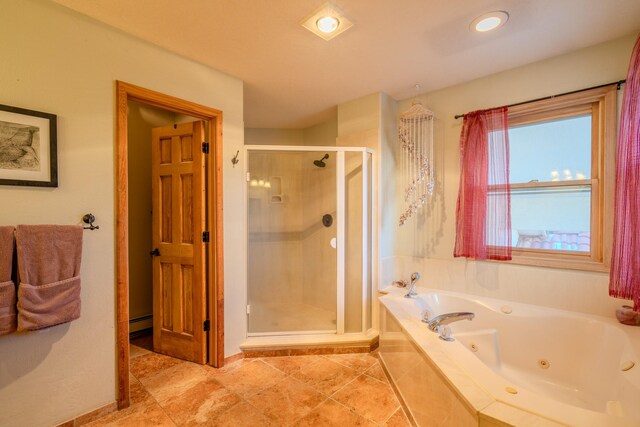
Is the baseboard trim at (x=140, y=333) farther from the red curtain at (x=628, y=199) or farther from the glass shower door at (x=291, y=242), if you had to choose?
the red curtain at (x=628, y=199)

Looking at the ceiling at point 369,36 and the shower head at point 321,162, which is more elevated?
the ceiling at point 369,36

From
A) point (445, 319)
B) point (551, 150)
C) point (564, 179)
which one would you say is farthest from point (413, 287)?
point (551, 150)

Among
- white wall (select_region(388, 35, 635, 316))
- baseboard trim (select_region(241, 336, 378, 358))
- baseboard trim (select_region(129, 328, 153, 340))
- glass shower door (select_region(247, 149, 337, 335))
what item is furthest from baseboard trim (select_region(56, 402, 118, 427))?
white wall (select_region(388, 35, 635, 316))

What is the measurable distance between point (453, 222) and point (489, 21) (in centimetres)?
151

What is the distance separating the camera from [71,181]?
1589 mm

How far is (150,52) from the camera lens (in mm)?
1881

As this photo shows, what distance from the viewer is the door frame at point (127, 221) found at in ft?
5.74

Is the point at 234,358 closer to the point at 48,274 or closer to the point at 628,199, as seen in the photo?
the point at 48,274

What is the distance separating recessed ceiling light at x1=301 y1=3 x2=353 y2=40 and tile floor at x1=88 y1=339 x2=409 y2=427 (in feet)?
7.82

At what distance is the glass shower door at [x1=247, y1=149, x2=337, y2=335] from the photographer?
2.63 metres

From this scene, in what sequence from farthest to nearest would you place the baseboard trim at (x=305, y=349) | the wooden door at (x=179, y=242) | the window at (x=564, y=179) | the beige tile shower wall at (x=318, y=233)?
the beige tile shower wall at (x=318, y=233), the baseboard trim at (x=305, y=349), the wooden door at (x=179, y=242), the window at (x=564, y=179)

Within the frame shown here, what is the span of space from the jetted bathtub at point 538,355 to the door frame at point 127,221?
1397mm

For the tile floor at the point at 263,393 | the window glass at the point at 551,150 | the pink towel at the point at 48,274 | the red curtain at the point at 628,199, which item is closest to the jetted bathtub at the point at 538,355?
the red curtain at the point at 628,199

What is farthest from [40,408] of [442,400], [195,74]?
[195,74]
